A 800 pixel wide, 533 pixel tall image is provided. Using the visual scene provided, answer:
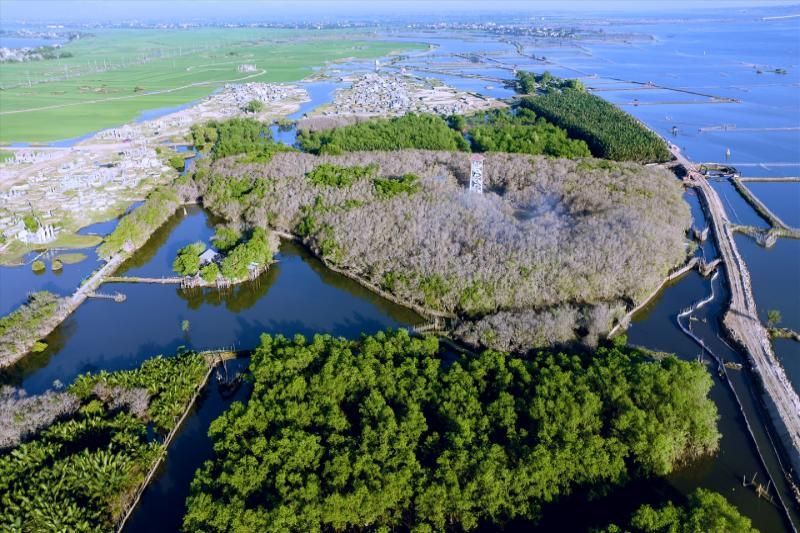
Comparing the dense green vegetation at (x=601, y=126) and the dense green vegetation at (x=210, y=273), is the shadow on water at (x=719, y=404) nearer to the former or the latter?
the dense green vegetation at (x=601, y=126)

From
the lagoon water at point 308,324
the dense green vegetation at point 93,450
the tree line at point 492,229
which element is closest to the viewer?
the dense green vegetation at point 93,450

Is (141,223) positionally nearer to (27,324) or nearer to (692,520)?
(27,324)

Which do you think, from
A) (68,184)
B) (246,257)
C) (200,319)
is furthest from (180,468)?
(68,184)

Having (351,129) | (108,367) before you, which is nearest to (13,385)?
(108,367)

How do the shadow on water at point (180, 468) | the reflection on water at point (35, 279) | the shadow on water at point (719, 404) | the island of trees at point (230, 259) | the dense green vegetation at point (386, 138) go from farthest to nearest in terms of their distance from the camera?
the dense green vegetation at point (386, 138)
the island of trees at point (230, 259)
the reflection on water at point (35, 279)
the shadow on water at point (719, 404)
the shadow on water at point (180, 468)

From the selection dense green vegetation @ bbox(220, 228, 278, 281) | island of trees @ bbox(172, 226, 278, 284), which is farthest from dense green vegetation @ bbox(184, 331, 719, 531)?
island of trees @ bbox(172, 226, 278, 284)

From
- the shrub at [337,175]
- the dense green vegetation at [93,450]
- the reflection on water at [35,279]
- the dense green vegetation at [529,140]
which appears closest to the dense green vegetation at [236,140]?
the shrub at [337,175]

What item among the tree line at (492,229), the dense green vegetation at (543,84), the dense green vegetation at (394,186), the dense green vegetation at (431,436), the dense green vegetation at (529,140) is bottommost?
the dense green vegetation at (431,436)
